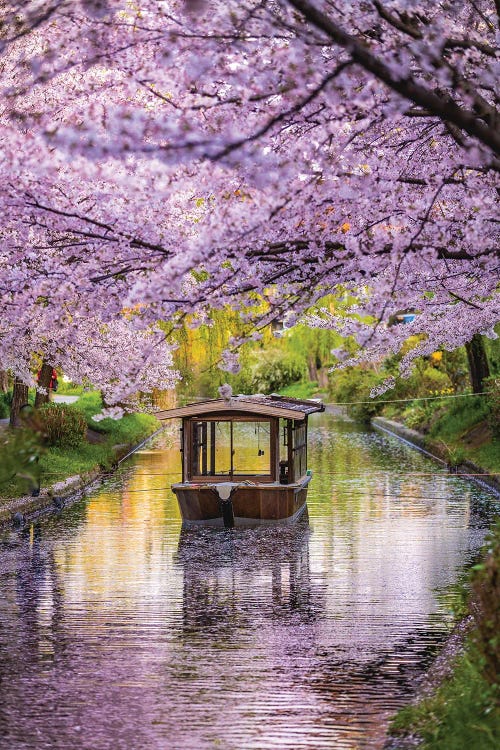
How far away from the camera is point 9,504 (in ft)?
72.2

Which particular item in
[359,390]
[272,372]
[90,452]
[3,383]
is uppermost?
[272,372]

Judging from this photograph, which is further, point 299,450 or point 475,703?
point 299,450

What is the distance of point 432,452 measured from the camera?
36969mm

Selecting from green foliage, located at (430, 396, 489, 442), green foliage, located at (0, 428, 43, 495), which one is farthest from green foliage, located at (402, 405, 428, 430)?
green foliage, located at (0, 428, 43, 495)

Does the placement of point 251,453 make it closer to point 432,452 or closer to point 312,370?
point 432,452

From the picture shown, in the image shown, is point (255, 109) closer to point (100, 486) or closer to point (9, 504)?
point (9, 504)

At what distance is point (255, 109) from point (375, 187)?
1.27m

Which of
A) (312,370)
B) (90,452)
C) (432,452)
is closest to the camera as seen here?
(90,452)

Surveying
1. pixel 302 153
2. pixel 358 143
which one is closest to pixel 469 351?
pixel 358 143

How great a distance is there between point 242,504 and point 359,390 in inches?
1477

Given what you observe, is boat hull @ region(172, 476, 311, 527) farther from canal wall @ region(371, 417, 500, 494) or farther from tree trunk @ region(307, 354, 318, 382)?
tree trunk @ region(307, 354, 318, 382)

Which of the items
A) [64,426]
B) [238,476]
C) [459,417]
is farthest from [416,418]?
[238,476]

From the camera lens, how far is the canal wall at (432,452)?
27.3 metres

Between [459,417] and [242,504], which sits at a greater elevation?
[459,417]
